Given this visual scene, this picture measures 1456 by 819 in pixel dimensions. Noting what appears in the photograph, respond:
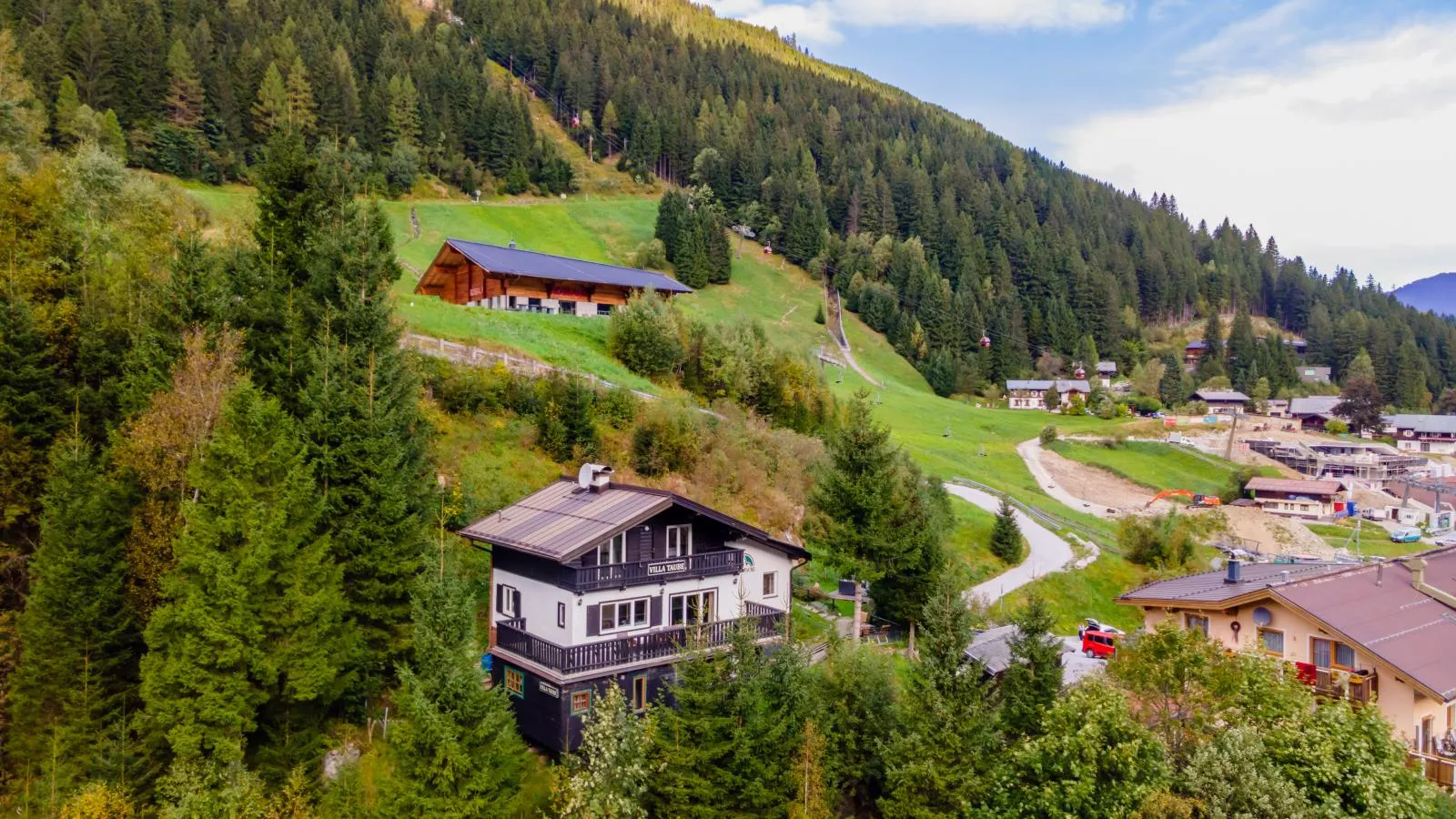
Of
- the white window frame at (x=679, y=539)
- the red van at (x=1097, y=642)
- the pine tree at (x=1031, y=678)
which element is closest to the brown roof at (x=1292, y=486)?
the red van at (x=1097, y=642)

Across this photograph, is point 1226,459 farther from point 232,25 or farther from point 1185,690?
point 232,25

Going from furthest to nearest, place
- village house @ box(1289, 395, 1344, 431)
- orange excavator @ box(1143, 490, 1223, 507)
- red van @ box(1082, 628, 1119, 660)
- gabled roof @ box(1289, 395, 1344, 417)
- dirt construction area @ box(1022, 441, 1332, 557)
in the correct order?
1. gabled roof @ box(1289, 395, 1344, 417)
2. village house @ box(1289, 395, 1344, 431)
3. orange excavator @ box(1143, 490, 1223, 507)
4. dirt construction area @ box(1022, 441, 1332, 557)
5. red van @ box(1082, 628, 1119, 660)

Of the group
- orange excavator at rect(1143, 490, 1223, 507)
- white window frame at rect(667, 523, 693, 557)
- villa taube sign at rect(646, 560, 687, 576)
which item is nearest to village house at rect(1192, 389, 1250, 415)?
orange excavator at rect(1143, 490, 1223, 507)

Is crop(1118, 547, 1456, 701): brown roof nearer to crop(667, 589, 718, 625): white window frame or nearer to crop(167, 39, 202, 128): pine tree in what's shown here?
crop(667, 589, 718, 625): white window frame

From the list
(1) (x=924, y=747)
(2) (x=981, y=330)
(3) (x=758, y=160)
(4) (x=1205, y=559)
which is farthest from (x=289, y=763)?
(3) (x=758, y=160)

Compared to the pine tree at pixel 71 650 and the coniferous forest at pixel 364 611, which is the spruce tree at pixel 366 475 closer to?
the coniferous forest at pixel 364 611

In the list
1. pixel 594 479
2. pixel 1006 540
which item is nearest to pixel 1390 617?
pixel 1006 540

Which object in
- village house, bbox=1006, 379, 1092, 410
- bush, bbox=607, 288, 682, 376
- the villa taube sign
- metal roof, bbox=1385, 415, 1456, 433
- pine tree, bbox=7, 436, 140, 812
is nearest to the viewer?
pine tree, bbox=7, 436, 140, 812
